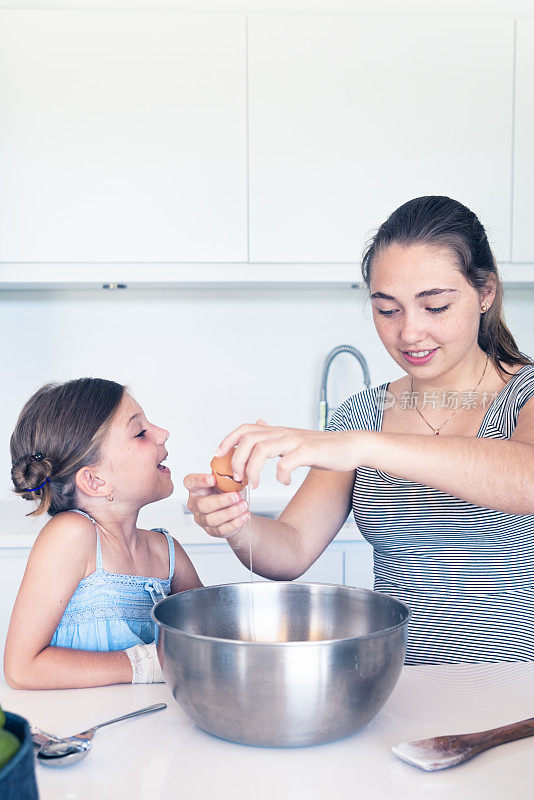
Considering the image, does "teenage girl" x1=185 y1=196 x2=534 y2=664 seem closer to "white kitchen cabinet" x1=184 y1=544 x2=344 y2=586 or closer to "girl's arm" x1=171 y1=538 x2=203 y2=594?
"girl's arm" x1=171 y1=538 x2=203 y2=594

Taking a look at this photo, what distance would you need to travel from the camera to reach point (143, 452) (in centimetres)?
155

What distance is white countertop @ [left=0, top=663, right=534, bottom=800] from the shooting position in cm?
77

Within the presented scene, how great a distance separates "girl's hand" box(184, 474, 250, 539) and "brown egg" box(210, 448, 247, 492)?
0.04ft

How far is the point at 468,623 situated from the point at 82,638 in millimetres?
659

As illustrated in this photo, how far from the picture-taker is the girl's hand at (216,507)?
125 centimetres

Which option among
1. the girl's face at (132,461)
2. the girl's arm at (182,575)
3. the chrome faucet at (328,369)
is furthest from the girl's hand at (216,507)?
the chrome faucet at (328,369)

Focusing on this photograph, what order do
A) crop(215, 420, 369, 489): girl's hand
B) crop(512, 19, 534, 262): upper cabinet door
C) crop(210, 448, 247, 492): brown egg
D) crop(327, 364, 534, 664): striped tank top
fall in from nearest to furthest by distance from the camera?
crop(215, 420, 369, 489): girl's hand → crop(210, 448, 247, 492): brown egg → crop(327, 364, 534, 664): striped tank top → crop(512, 19, 534, 262): upper cabinet door

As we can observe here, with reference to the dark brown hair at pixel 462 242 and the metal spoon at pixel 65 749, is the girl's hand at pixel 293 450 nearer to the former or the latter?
the metal spoon at pixel 65 749

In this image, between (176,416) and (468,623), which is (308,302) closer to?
(176,416)

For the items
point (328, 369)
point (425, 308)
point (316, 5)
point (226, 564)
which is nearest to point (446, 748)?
point (425, 308)

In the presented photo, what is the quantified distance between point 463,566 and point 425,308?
0.45 meters

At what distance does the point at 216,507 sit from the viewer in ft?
4.11

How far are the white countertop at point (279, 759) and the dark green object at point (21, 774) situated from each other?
0.19 metres

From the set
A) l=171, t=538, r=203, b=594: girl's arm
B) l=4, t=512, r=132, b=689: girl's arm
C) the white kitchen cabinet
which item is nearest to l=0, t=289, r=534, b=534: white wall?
the white kitchen cabinet
